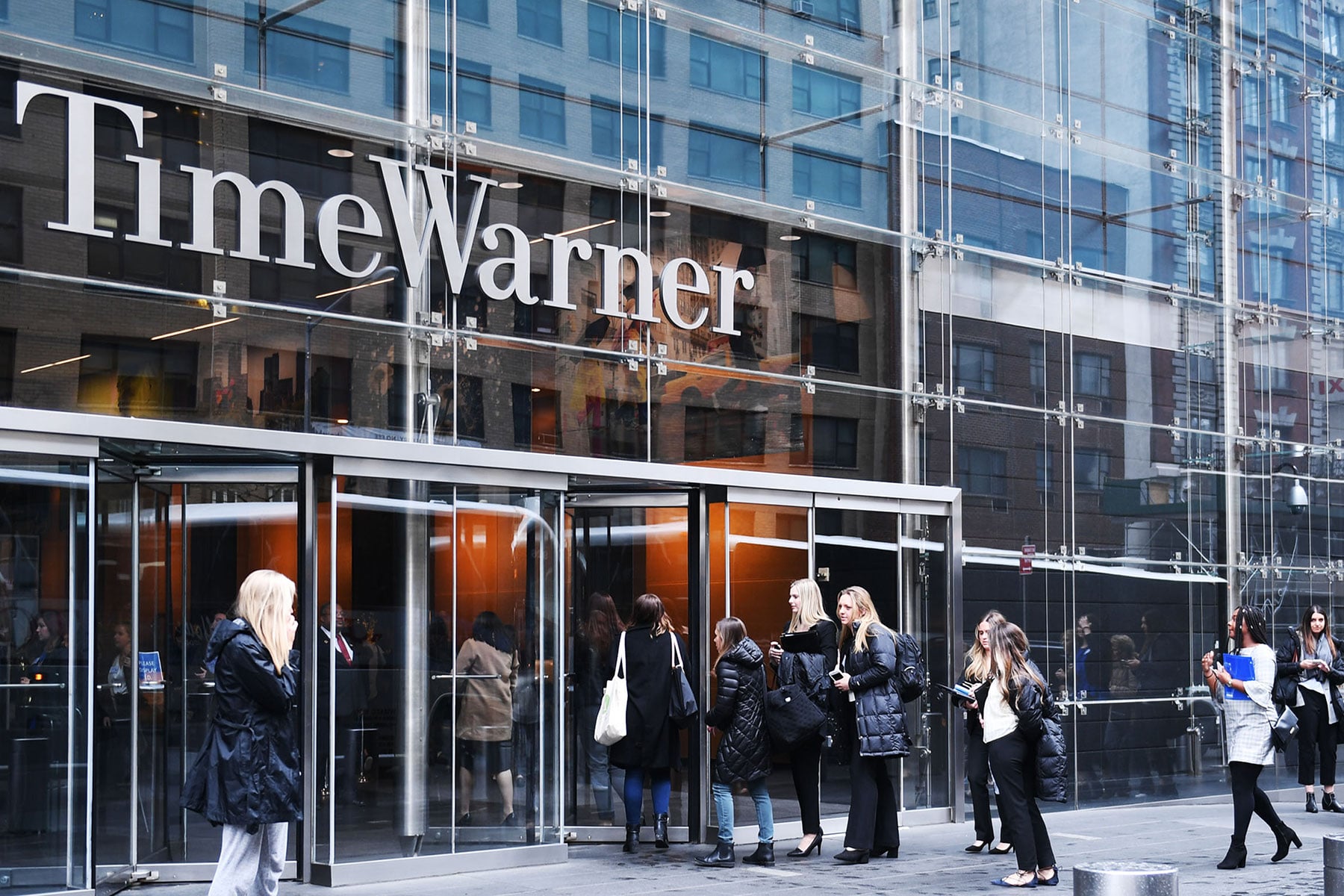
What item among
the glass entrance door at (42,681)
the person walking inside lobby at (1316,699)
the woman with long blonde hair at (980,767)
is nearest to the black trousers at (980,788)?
the woman with long blonde hair at (980,767)

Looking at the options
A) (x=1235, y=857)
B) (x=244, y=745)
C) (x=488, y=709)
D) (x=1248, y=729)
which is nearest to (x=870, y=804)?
(x=1235, y=857)

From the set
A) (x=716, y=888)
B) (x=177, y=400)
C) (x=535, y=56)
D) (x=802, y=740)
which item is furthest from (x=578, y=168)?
(x=716, y=888)

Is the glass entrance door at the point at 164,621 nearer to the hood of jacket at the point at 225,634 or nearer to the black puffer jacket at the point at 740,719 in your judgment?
the hood of jacket at the point at 225,634

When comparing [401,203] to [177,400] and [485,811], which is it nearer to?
[177,400]

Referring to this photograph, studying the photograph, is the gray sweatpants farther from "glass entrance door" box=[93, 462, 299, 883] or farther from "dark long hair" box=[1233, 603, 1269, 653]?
"dark long hair" box=[1233, 603, 1269, 653]

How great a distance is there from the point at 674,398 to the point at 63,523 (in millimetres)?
5103

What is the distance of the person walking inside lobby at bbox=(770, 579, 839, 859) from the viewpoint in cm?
1051

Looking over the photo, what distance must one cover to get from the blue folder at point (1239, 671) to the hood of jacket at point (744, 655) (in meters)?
3.10

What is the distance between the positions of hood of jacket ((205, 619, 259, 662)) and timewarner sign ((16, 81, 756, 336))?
303 cm

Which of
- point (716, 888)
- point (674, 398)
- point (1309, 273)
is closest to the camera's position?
point (716, 888)

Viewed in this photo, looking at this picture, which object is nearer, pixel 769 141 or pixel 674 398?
pixel 674 398

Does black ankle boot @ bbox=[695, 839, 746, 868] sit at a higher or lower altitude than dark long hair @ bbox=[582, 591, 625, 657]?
lower

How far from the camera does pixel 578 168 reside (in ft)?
38.9

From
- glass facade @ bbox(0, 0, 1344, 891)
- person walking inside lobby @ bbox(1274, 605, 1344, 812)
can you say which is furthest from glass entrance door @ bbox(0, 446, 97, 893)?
person walking inside lobby @ bbox(1274, 605, 1344, 812)
